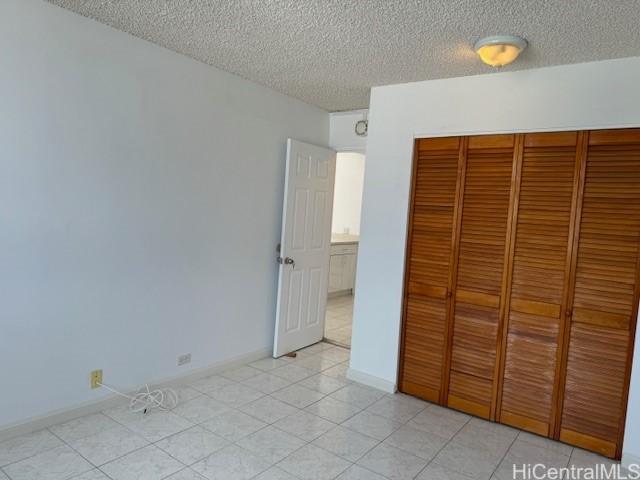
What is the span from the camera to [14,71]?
2.34 m

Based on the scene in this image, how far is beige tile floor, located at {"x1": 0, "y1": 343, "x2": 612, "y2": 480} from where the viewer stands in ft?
7.67

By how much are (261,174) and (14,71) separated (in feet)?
6.22

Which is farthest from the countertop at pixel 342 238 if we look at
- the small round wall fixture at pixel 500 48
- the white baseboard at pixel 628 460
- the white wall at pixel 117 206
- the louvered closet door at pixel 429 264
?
the white baseboard at pixel 628 460

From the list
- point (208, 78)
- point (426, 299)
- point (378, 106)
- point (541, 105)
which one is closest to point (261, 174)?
point (208, 78)

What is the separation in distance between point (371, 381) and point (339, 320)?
2.08 metres

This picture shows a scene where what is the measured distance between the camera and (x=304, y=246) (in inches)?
168

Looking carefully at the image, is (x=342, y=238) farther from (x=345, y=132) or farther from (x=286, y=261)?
(x=286, y=261)

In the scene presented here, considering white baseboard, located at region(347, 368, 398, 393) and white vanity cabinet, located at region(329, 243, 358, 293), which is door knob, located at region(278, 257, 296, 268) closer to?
white baseboard, located at region(347, 368, 398, 393)

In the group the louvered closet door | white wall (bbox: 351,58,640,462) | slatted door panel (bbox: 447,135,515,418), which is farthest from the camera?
the louvered closet door

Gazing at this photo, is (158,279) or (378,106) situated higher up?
(378,106)

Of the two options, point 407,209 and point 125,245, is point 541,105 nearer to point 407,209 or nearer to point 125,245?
point 407,209

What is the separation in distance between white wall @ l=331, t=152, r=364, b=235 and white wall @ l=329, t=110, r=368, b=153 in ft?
9.67

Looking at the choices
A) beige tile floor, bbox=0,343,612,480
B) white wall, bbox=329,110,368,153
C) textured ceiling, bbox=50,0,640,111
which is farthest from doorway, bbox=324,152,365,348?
textured ceiling, bbox=50,0,640,111

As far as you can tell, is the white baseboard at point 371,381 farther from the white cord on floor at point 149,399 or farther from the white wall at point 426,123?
the white cord on floor at point 149,399
